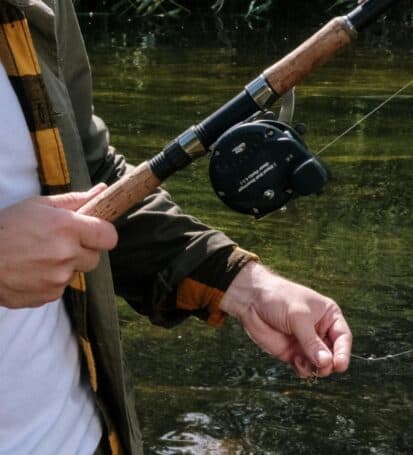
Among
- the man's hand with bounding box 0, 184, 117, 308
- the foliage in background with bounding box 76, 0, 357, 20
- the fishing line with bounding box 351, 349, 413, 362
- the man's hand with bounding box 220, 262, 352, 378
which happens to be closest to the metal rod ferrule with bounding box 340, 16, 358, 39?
the man's hand with bounding box 220, 262, 352, 378

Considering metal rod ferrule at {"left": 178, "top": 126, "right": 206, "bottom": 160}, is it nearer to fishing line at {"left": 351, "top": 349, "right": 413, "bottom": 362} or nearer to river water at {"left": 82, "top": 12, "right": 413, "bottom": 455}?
river water at {"left": 82, "top": 12, "right": 413, "bottom": 455}

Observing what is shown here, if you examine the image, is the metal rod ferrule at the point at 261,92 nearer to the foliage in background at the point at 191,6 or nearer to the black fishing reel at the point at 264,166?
the black fishing reel at the point at 264,166

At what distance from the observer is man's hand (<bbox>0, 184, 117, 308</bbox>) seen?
1.27m

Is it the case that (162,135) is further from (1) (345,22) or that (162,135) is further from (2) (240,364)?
(1) (345,22)

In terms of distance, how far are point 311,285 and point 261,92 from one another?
9.01 feet

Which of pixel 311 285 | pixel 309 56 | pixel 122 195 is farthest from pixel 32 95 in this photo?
pixel 311 285

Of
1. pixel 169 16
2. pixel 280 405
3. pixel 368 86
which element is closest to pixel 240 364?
pixel 280 405

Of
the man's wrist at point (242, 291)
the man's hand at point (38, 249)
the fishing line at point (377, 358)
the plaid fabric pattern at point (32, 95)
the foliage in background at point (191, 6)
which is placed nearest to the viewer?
the man's hand at point (38, 249)

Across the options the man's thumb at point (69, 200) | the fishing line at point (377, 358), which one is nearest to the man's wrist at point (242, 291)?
the man's thumb at point (69, 200)

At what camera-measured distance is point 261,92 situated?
1.53 metres

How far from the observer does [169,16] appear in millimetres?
15914

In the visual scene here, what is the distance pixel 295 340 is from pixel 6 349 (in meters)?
0.44

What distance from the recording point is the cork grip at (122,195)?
147 cm

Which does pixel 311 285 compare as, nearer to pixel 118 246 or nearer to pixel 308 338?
pixel 118 246
